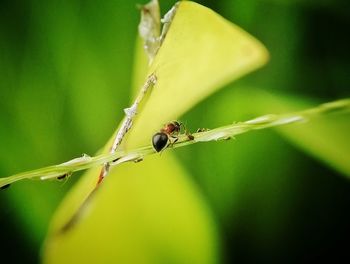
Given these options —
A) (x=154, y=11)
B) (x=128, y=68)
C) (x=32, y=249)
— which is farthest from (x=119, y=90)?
(x=32, y=249)

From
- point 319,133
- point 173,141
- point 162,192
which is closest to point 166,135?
point 173,141

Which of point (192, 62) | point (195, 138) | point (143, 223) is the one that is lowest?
point (143, 223)

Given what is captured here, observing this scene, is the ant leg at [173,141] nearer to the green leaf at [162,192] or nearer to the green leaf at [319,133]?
the green leaf at [162,192]

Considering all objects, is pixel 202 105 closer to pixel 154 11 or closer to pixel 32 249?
pixel 154 11

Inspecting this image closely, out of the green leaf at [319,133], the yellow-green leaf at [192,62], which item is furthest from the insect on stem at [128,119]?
the green leaf at [319,133]

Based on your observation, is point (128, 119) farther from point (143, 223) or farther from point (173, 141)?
point (143, 223)

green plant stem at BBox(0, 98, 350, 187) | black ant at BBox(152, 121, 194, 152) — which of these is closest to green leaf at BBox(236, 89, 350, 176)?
green plant stem at BBox(0, 98, 350, 187)
